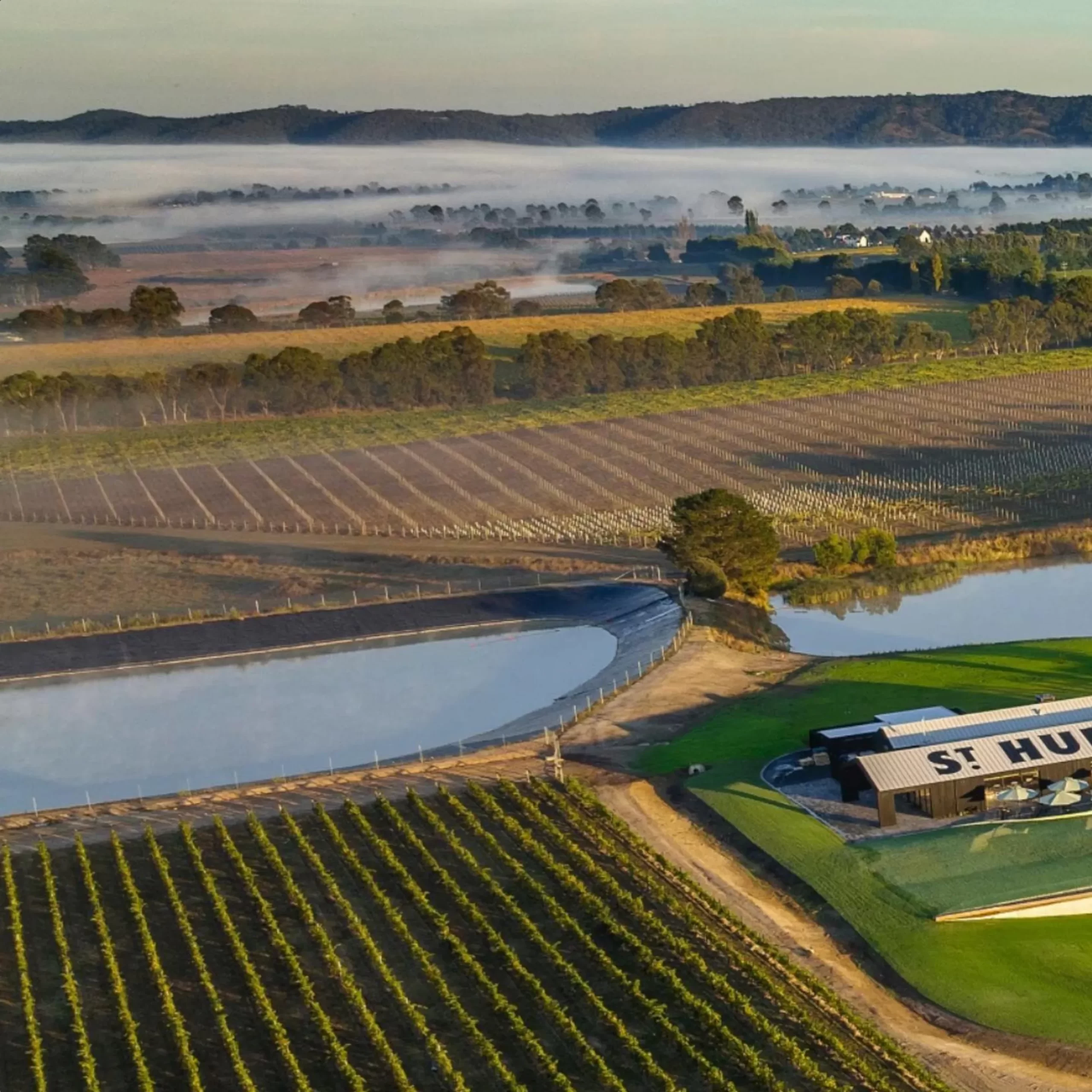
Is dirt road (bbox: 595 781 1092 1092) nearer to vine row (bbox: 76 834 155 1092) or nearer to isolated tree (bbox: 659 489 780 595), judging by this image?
vine row (bbox: 76 834 155 1092)

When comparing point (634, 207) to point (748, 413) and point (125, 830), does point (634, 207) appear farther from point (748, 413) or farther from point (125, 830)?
point (125, 830)

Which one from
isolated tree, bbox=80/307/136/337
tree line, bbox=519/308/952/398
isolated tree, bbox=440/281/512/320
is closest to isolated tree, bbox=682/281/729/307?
isolated tree, bbox=440/281/512/320

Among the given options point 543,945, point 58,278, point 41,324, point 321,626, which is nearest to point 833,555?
point 321,626

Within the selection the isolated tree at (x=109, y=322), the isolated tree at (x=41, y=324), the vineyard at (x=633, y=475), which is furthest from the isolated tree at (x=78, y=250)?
the vineyard at (x=633, y=475)

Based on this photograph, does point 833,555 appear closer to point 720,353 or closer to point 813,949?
point 813,949

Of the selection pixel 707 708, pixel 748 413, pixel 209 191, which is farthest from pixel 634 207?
pixel 707 708
